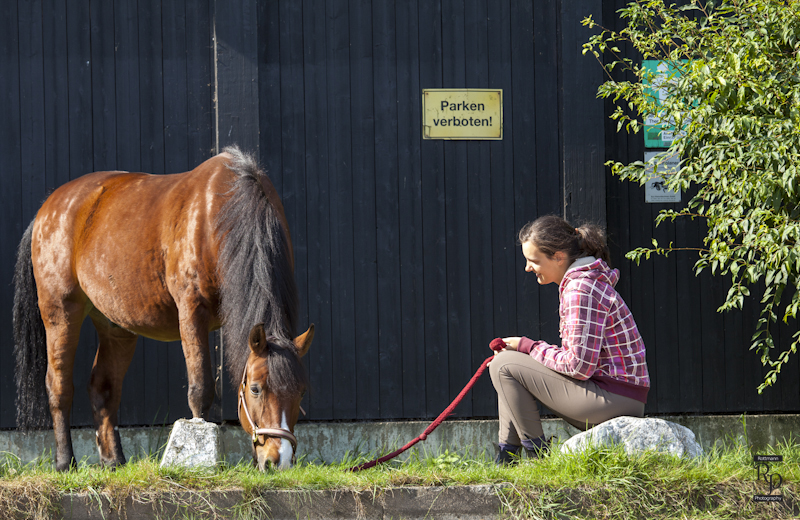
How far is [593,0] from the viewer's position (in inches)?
218

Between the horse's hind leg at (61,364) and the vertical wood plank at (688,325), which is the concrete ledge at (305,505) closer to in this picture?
the horse's hind leg at (61,364)

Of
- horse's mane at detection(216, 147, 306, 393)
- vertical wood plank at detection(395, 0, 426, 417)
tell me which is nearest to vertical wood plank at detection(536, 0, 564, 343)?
vertical wood plank at detection(395, 0, 426, 417)

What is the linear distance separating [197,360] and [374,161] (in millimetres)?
2589

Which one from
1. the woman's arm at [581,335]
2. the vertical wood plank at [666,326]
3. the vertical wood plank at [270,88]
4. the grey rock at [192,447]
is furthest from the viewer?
the vertical wood plank at [666,326]

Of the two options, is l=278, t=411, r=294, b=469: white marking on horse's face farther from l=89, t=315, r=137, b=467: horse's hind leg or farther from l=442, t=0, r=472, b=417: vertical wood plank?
l=442, t=0, r=472, b=417: vertical wood plank

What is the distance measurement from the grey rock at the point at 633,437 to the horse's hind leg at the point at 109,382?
8.97 ft

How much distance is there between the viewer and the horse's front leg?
11.2ft

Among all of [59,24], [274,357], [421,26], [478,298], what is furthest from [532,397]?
[59,24]

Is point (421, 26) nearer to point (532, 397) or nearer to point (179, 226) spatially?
point (179, 226)

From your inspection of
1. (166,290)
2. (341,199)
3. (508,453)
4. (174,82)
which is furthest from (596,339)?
(174,82)

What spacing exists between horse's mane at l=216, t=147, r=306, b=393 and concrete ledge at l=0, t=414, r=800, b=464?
2202mm

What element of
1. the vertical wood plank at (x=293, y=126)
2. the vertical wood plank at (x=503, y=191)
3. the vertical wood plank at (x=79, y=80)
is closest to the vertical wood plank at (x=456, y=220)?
the vertical wood plank at (x=503, y=191)

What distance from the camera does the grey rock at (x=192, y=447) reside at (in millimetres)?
3129

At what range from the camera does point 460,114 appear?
5.57 metres
